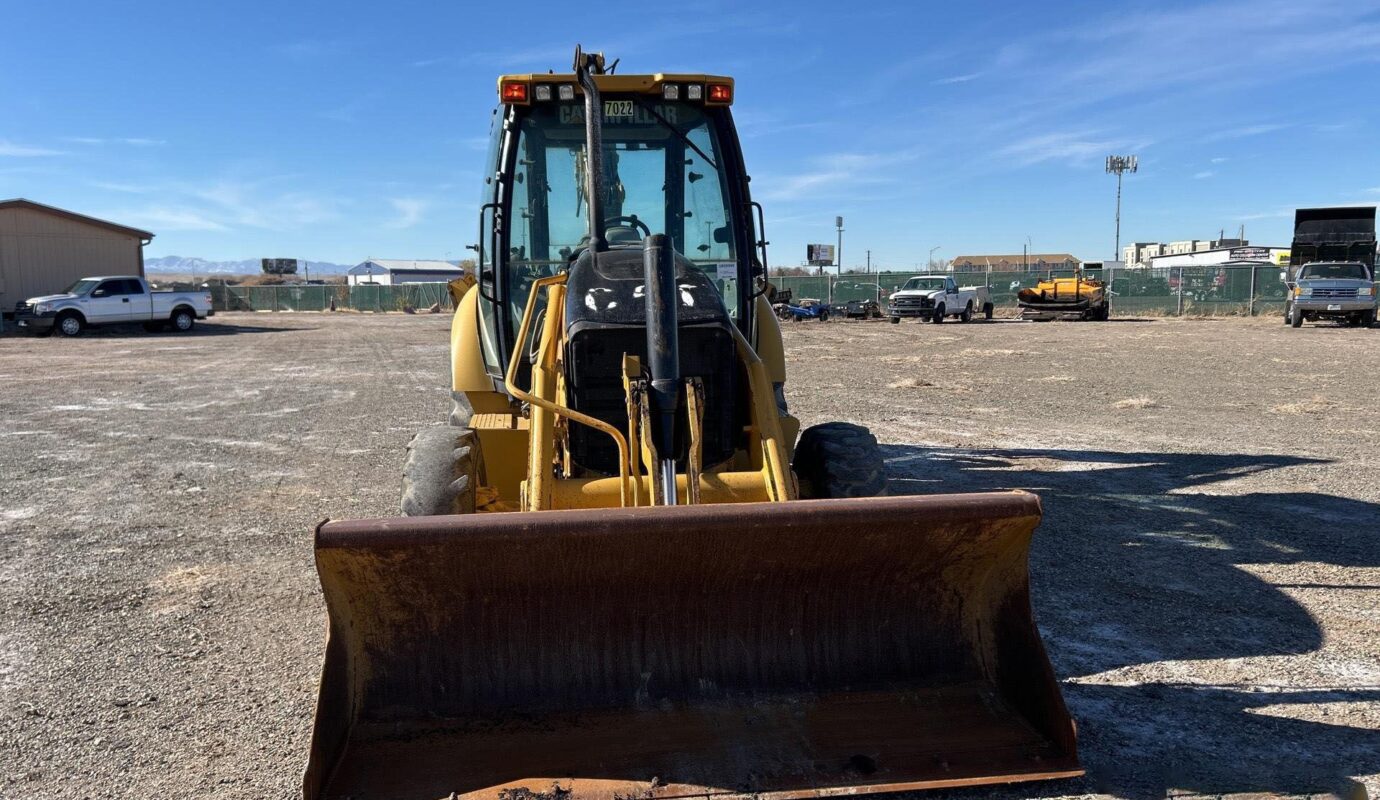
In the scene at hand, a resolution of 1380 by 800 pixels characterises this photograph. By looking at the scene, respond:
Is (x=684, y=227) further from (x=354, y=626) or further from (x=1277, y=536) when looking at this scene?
(x=1277, y=536)

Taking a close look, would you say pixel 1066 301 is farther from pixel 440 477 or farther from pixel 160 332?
pixel 440 477

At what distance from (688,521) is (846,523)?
21.5 inches

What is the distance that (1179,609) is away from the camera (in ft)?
15.9

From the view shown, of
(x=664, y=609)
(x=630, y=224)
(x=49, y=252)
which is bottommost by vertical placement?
(x=664, y=609)

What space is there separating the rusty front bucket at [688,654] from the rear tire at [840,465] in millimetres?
962

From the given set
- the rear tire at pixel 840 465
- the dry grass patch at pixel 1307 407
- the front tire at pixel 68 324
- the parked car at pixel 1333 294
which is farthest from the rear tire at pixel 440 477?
the parked car at pixel 1333 294

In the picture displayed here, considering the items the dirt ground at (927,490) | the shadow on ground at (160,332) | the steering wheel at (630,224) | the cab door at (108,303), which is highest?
the steering wheel at (630,224)

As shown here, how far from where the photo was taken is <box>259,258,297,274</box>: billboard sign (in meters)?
81.2

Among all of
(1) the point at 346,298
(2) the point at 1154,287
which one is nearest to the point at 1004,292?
(2) the point at 1154,287

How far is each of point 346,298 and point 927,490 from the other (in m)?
51.5

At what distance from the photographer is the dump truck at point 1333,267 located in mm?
27531

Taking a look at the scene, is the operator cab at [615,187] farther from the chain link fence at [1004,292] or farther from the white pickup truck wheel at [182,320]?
the white pickup truck wheel at [182,320]

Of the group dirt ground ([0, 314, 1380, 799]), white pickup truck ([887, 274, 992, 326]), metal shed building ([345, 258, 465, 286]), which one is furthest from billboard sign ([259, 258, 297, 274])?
dirt ground ([0, 314, 1380, 799])

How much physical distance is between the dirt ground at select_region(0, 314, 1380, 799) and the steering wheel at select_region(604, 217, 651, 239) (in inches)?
102
